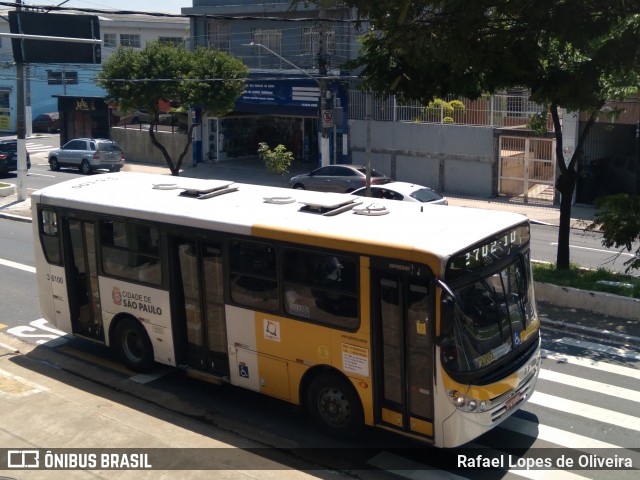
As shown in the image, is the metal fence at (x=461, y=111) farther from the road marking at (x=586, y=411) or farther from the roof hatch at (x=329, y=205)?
the road marking at (x=586, y=411)

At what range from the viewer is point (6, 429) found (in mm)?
9586

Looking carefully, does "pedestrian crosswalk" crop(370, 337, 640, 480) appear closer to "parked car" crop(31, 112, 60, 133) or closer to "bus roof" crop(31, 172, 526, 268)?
"bus roof" crop(31, 172, 526, 268)

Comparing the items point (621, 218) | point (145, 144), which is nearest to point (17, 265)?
point (621, 218)

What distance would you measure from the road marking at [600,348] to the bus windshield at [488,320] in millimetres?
3729

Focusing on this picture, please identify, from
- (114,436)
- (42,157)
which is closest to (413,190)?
(114,436)

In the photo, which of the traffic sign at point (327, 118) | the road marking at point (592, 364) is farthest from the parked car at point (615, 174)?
the road marking at point (592, 364)

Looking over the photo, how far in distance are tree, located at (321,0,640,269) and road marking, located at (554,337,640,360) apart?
431cm

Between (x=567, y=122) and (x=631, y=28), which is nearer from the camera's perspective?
(x=631, y=28)

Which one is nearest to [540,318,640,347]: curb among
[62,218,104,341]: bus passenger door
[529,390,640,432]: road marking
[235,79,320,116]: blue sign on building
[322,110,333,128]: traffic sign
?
[529,390,640,432]: road marking

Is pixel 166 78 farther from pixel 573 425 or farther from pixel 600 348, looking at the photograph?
pixel 573 425

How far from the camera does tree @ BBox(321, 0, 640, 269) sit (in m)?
9.65

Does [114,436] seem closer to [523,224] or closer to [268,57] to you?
[523,224]

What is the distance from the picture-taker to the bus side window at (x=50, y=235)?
41.3ft

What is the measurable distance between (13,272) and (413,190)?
11408mm
